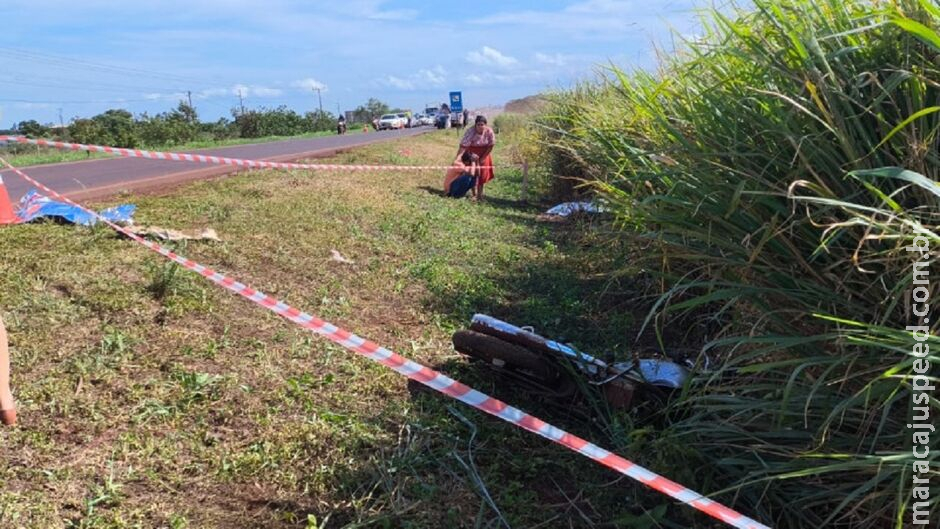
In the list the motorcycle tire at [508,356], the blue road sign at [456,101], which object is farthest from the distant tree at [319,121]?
the motorcycle tire at [508,356]

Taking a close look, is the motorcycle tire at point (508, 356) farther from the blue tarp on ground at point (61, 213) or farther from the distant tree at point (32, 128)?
the distant tree at point (32, 128)

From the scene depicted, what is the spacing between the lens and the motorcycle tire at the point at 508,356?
3299 millimetres

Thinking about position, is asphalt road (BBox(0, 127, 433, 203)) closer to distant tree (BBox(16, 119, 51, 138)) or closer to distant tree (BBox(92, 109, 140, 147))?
distant tree (BBox(92, 109, 140, 147))

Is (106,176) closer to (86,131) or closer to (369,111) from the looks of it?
(86,131)

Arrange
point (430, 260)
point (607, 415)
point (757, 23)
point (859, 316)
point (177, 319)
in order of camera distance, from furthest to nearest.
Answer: point (430, 260) < point (177, 319) < point (607, 415) < point (757, 23) < point (859, 316)

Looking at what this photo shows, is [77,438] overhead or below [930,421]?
below

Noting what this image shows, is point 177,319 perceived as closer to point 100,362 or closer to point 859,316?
point 100,362

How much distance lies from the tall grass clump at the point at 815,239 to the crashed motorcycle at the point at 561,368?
1.58 ft

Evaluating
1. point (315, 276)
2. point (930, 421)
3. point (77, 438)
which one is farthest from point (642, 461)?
point (315, 276)

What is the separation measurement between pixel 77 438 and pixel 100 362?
2.11ft

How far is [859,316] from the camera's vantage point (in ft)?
6.53

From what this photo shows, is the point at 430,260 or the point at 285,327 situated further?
the point at 430,260

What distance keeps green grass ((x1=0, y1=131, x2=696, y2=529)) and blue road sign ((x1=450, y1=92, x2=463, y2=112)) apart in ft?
149

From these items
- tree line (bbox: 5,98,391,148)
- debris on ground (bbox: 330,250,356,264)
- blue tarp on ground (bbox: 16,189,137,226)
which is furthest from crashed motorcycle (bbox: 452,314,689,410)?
tree line (bbox: 5,98,391,148)
